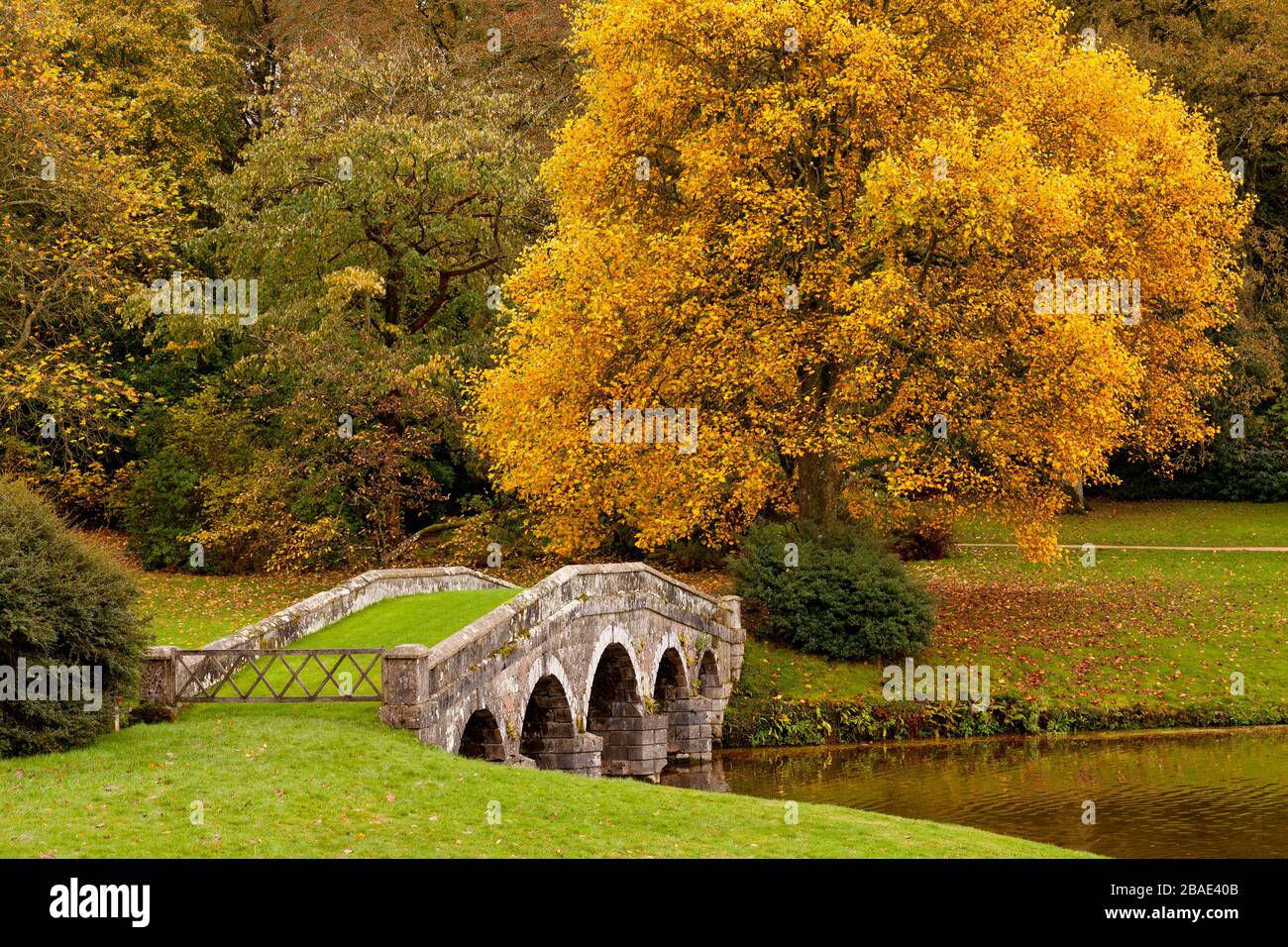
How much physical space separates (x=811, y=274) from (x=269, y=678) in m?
13.7

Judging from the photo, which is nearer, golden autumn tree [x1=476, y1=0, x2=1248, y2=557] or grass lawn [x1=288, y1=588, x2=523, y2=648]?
grass lawn [x1=288, y1=588, x2=523, y2=648]

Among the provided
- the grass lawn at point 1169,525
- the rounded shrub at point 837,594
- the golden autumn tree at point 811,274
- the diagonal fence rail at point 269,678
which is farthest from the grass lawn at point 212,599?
the grass lawn at point 1169,525

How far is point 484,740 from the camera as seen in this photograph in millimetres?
21422

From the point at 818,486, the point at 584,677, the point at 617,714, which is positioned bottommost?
the point at 617,714

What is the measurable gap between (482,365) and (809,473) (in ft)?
34.5

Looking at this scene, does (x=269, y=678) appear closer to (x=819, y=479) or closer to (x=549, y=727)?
(x=549, y=727)

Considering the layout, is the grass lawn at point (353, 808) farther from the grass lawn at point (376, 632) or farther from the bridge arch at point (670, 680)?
the bridge arch at point (670, 680)

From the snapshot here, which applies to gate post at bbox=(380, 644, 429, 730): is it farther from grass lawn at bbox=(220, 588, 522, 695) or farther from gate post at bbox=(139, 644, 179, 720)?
gate post at bbox=(139, 644, 179, 720)

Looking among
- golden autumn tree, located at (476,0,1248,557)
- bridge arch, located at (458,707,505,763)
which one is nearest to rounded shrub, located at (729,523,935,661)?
golden autumn tree, located at (476,0,1248,557)

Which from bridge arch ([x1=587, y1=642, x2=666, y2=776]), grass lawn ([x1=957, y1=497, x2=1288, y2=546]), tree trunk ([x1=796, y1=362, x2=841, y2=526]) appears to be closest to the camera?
bridge arch ([x1=587, y1=642, x2=666, y2=776])

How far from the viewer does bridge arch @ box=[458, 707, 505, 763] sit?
21312mm

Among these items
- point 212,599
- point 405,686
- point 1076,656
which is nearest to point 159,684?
point 405,686

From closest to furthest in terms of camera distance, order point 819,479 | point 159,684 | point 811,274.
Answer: point 159,684 < point 811,274 < point 819,479

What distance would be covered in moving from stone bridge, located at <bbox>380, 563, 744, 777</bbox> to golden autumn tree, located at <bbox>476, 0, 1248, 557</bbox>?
2.51m
